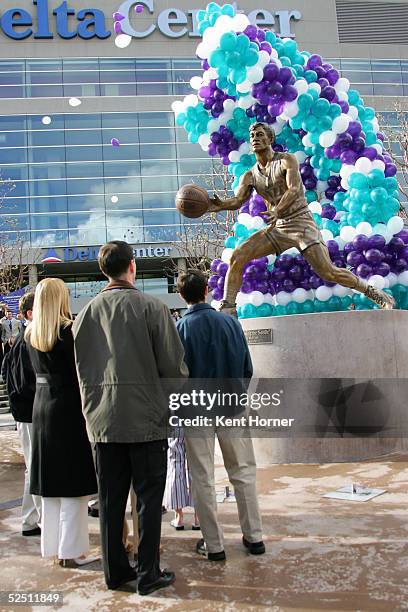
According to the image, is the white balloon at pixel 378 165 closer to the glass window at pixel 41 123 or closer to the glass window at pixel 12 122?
the glass window at pixel 41 123

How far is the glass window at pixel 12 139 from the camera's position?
3569 centimetres

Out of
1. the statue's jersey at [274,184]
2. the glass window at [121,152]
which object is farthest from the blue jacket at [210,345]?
the glass window at [121,152]

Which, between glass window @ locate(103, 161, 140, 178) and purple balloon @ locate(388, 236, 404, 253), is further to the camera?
glass window @ locate(103, 161, 140, 178)

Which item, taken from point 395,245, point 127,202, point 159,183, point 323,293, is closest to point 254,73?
point 395,245

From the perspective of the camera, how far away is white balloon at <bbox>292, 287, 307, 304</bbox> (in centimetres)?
798

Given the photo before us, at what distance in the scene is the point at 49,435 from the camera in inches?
151

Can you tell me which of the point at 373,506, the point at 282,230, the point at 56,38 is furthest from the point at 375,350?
the point at 56,38

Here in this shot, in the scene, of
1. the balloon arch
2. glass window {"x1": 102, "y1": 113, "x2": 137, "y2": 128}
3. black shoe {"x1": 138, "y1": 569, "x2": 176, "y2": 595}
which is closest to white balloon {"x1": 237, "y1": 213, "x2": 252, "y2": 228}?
the balloon arch

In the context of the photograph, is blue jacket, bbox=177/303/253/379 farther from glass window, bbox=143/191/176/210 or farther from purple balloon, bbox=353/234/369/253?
glass window, bbox=143/191/176/210

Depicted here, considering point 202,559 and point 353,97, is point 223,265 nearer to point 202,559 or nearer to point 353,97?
point 353,97

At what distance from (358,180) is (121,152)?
30.3 metres

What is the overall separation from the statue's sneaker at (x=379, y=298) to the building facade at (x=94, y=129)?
28.2 m

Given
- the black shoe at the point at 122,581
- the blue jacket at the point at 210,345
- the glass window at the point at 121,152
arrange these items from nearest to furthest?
the black shoe at the point at 122,581
the blue jacket at the point at 210,345
the glass window at the point at 121,152

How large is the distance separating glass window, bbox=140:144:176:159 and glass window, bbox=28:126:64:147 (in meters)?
5.06
